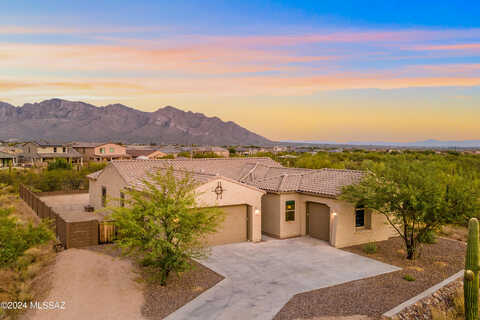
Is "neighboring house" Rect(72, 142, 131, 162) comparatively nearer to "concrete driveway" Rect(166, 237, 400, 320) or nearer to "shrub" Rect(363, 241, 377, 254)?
"concrete driveway" Rect(166, 237, 400, 320)

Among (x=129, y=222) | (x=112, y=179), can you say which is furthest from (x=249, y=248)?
(x=112, y=179)

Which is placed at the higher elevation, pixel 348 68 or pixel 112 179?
pixel 348 68

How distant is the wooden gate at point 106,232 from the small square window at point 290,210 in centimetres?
870

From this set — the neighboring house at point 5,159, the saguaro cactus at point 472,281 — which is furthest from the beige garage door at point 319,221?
the neighboring house at point 5,159

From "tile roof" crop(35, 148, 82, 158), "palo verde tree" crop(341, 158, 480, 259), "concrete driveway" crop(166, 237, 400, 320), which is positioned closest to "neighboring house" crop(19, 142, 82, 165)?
"tile roof" crop(35, 148, 82, 158)

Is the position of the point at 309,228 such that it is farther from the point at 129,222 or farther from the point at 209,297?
the point at 129,222

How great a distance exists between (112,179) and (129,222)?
1296 centimetres

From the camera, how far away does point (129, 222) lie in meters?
11.9

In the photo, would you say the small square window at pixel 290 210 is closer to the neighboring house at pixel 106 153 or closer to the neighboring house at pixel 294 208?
the neighboring house at pixel 294 208

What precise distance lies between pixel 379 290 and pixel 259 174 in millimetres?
12663

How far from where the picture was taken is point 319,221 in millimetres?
19656

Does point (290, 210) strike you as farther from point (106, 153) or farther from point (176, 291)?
Answer: point (106, 153)

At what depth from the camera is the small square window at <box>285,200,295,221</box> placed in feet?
65.0

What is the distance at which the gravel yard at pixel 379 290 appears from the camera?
11.0 metres
